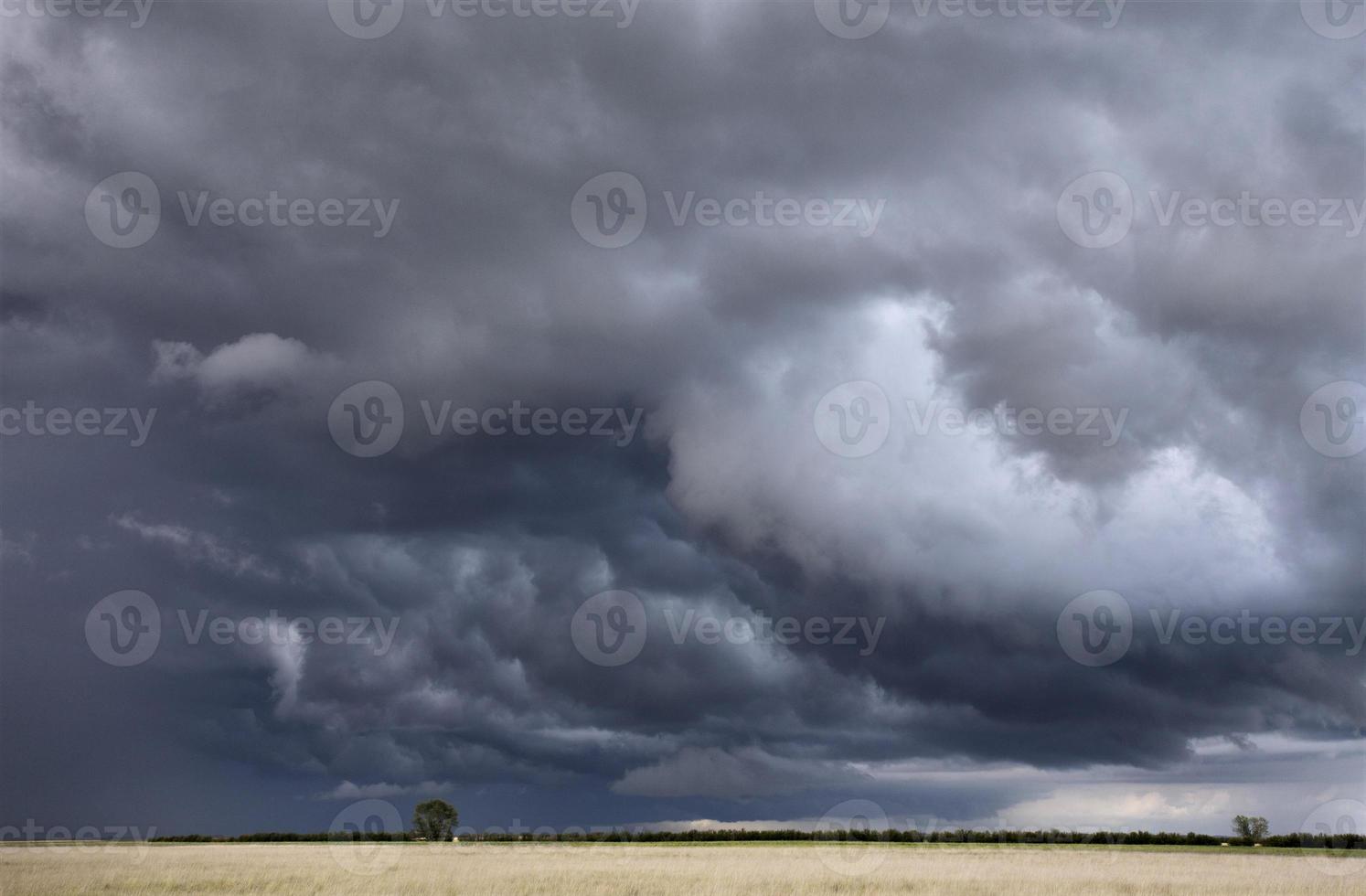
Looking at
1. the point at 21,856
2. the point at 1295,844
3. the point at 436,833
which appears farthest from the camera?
the point at 436,833

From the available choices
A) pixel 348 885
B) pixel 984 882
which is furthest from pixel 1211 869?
pixel 348 885

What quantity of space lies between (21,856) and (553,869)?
37.5 meters

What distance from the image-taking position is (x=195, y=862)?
5688 cm

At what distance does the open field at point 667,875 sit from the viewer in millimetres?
39875

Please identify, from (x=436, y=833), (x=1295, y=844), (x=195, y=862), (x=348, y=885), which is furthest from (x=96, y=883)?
(x=1295, y=844)

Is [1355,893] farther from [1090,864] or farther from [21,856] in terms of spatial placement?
[21,856]

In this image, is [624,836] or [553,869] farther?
[624,836]

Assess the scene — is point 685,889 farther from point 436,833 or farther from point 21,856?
point 436,833

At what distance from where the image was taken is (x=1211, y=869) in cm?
Result: 5656

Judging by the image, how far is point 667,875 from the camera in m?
47.6

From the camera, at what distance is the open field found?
39.9 meters

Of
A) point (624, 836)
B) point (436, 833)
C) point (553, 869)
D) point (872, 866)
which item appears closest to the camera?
point (553, 869)

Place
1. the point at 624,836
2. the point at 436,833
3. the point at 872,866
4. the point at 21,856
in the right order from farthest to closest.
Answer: the point at 436,833, the point at 624,836, the point at 21,856, the point at 872,866

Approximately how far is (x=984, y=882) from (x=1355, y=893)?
14307 millimetres
